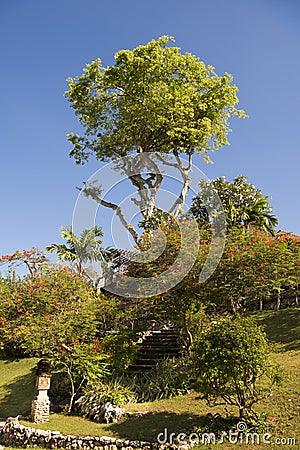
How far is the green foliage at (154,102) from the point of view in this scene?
18.5 m

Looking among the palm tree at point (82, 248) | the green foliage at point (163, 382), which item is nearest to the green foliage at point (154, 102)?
the palm tree at point (82, 248)

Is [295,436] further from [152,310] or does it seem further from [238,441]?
[152,310]

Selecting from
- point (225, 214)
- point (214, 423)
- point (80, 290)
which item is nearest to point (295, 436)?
point (214, 423)

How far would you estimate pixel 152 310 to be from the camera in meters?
13.5

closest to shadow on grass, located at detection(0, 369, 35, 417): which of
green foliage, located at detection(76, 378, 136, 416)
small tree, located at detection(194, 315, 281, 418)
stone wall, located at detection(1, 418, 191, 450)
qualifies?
green foliage, located at detection(76, 378, 136, 416)

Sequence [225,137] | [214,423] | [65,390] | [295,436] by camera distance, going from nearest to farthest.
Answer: [295,436]
[214,423]
[65,390]
[225,137]

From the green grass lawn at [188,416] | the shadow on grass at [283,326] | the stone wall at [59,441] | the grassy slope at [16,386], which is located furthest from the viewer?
the shadow on grass at [283,326]

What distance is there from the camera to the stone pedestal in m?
9.93

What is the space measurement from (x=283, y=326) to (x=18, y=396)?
380 inches

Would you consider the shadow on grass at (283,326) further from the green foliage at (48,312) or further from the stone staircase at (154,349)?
the green foliage at (48,312)

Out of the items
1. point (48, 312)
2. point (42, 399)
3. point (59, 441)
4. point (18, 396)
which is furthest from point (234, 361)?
point (18, 396)

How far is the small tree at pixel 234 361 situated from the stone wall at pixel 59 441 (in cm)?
127

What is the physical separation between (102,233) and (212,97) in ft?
Result: 40.7

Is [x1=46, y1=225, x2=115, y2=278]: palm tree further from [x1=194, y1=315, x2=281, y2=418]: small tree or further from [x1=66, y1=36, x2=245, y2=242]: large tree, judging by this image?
[x1=194, y1=315, x2=281, y2=418]: small tree
